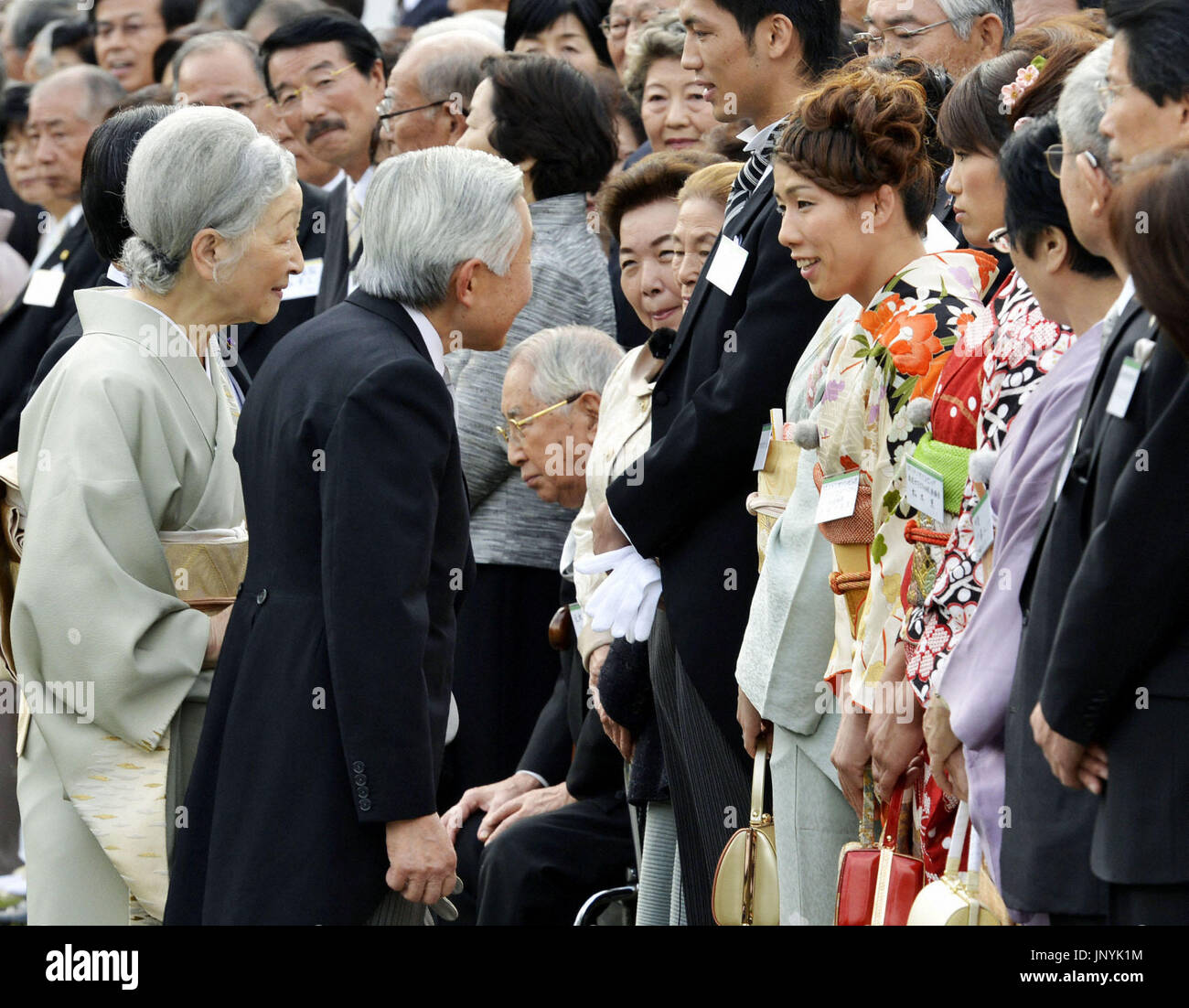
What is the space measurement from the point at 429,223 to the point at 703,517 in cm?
88

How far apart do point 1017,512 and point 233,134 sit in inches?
66.3

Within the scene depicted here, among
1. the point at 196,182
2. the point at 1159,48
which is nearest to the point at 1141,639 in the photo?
the point at 1159,48

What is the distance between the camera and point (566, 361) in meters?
4.66

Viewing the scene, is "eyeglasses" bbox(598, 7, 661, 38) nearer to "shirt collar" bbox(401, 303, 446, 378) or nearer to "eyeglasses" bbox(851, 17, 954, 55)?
"eyeglasses" bbox(851, 17, 954, 55)

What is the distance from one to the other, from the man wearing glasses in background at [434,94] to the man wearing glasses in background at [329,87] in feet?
1.41

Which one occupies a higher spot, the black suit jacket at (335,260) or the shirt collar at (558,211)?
the shirt collar at (558,211)

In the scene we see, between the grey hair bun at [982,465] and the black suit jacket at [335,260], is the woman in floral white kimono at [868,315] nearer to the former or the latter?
the grey hair bun at [982,465]

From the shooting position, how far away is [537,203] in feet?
16.8

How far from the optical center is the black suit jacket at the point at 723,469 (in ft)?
11.5

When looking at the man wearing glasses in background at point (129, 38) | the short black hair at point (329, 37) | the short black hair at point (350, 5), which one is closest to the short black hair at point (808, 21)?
the short black hair at point (329, 37)

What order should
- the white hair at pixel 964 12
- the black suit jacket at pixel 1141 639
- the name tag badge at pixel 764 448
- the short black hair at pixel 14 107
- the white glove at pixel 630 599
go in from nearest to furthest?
the black suit jacket at pixel 1141 639, the name tag badge at pixel 764 448, the white glove at pixel 630 599, the white hair at pixel 964 12, the short black hair at pixel 14 107

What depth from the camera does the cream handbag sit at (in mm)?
2631

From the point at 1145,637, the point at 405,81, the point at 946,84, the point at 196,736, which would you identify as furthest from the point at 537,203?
the point at 1145,637

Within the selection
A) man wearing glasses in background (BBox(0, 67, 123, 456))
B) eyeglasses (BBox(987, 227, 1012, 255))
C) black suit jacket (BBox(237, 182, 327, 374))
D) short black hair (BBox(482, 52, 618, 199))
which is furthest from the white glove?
man wearing glasses in background (BBox(0, 67, 123, 456))
